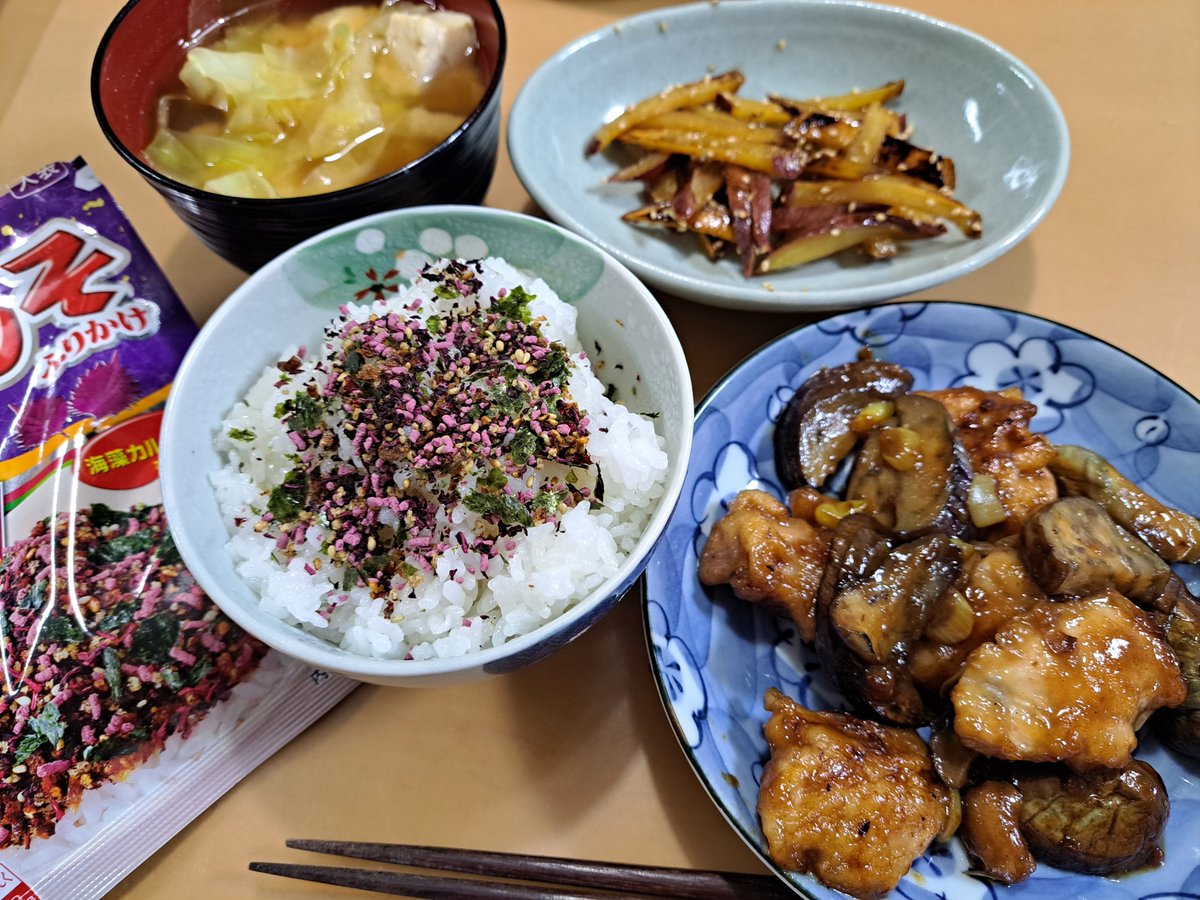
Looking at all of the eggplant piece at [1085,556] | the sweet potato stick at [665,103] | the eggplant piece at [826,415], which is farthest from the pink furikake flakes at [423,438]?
the sweet potato stick at [665,103]

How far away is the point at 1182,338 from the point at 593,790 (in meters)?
1.99

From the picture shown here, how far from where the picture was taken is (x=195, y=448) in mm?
1467

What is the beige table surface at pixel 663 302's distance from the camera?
158cm

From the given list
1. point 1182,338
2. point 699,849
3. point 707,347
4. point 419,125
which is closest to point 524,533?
point 699,849

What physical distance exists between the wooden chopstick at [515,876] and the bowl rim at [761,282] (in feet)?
4.19

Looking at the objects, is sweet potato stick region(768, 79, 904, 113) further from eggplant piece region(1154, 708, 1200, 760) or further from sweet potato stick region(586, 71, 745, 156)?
eggplant piece region(1154, 708, 1200, 760)

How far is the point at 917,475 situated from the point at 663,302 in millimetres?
845

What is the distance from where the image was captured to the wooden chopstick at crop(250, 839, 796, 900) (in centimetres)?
144

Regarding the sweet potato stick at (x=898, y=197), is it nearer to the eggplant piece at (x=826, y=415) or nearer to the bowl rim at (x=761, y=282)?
the bowl rim at (x=761, y=282)

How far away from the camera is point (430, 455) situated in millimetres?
1390

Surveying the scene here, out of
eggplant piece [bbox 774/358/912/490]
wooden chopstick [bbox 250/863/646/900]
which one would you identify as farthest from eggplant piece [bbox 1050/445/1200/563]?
wooden chopstick [bbox 250/863/646/900]

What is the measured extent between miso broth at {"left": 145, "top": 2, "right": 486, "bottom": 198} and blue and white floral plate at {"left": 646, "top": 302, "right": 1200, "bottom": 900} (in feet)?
3.32

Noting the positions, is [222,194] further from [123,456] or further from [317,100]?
[123,456]

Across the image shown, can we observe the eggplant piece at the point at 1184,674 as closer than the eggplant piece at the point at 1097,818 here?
No
